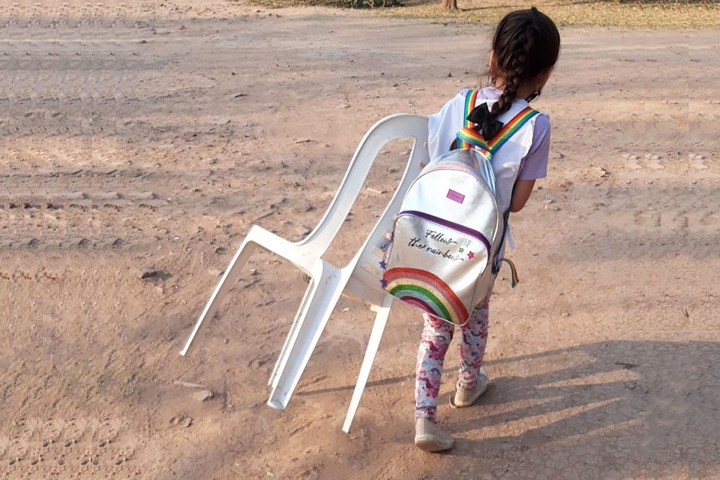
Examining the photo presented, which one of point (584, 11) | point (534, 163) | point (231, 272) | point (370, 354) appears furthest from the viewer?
point (584, 11)

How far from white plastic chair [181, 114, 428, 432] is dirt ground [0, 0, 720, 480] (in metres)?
0.39

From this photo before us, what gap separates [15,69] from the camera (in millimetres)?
7570

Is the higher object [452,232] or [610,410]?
Result: [452,232]

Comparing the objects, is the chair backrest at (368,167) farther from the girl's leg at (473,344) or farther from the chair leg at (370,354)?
the girl's leg at (473,344)

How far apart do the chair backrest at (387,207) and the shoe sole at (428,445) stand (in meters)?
0.52

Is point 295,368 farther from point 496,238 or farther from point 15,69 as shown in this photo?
point 15,69

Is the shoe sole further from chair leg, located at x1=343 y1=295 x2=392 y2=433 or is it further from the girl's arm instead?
the girl's arm

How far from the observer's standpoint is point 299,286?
13.0ft

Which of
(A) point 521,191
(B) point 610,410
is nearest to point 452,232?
(A) point 521,191

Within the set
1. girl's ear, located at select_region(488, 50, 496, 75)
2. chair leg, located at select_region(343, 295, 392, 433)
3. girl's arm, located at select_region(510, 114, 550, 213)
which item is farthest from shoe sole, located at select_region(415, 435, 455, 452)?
girl's ear, located at select_region(488, 50, 496, 75)

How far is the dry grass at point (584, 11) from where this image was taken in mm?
11375

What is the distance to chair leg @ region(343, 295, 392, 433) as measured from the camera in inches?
112

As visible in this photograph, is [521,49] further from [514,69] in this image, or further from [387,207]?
[387,207]

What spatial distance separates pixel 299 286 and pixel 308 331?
4.08 ft
